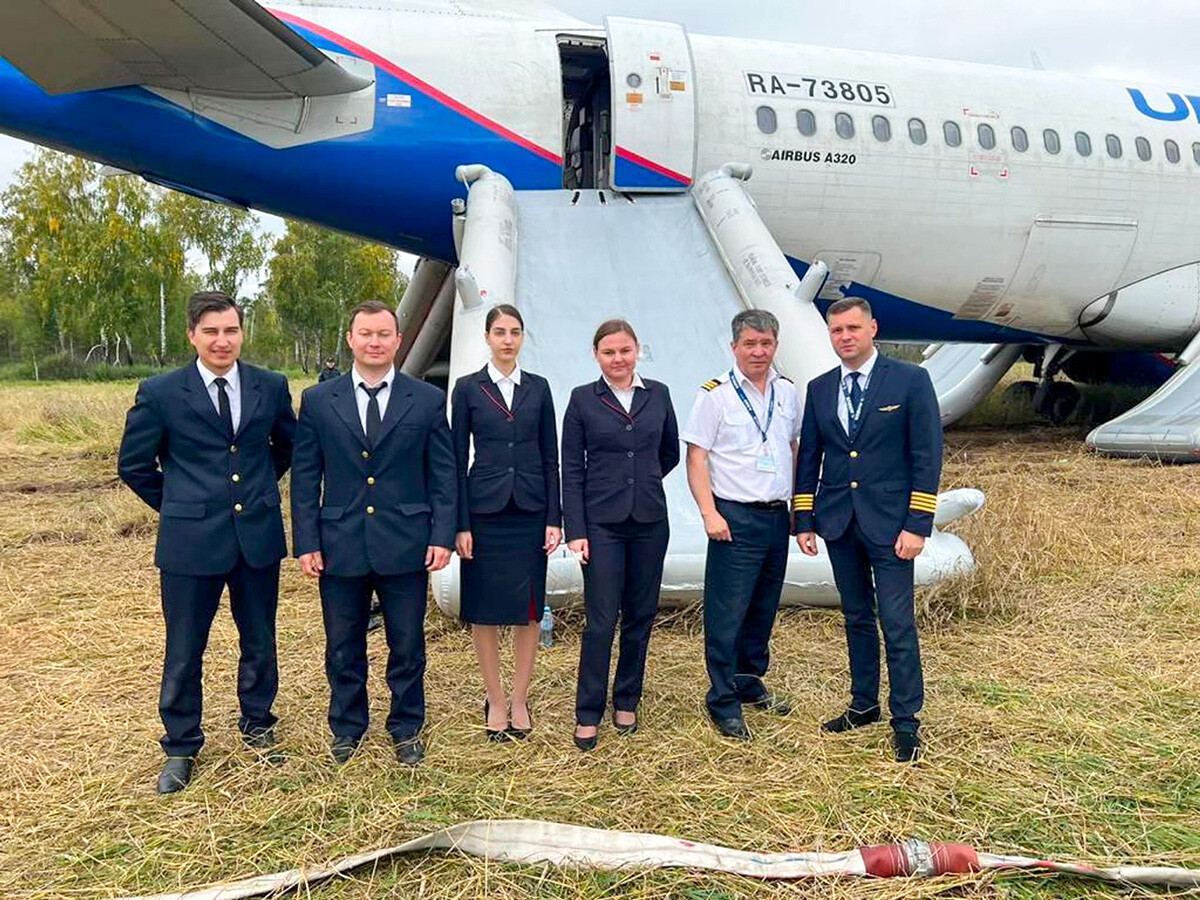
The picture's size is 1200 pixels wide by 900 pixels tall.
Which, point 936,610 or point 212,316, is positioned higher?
point 212,316

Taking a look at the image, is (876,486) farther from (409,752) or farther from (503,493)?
(409,752)

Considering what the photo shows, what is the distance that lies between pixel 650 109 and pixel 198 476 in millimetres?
5864

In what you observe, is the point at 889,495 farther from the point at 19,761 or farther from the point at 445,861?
the point at 19,761

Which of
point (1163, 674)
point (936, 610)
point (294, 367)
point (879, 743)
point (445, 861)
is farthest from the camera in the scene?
point (294, 367)

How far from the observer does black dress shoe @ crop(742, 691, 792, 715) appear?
399 centimetres

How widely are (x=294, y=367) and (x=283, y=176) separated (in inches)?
1909

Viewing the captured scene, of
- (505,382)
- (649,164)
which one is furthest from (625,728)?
(649,164)

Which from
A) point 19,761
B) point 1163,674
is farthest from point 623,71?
point 19,761

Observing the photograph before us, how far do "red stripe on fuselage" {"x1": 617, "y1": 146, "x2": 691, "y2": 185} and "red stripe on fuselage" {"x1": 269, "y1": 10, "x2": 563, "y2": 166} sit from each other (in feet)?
1.86

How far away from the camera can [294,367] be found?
5416 centimetres


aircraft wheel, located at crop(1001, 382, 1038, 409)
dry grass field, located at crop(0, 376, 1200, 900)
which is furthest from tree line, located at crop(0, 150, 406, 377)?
dry grass field, located at crop(0, 376, 1200, 900)

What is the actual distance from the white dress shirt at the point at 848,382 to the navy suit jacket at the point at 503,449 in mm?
1115

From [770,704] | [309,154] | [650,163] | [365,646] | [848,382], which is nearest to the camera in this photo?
[365,646]

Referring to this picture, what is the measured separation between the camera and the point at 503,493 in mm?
3598
